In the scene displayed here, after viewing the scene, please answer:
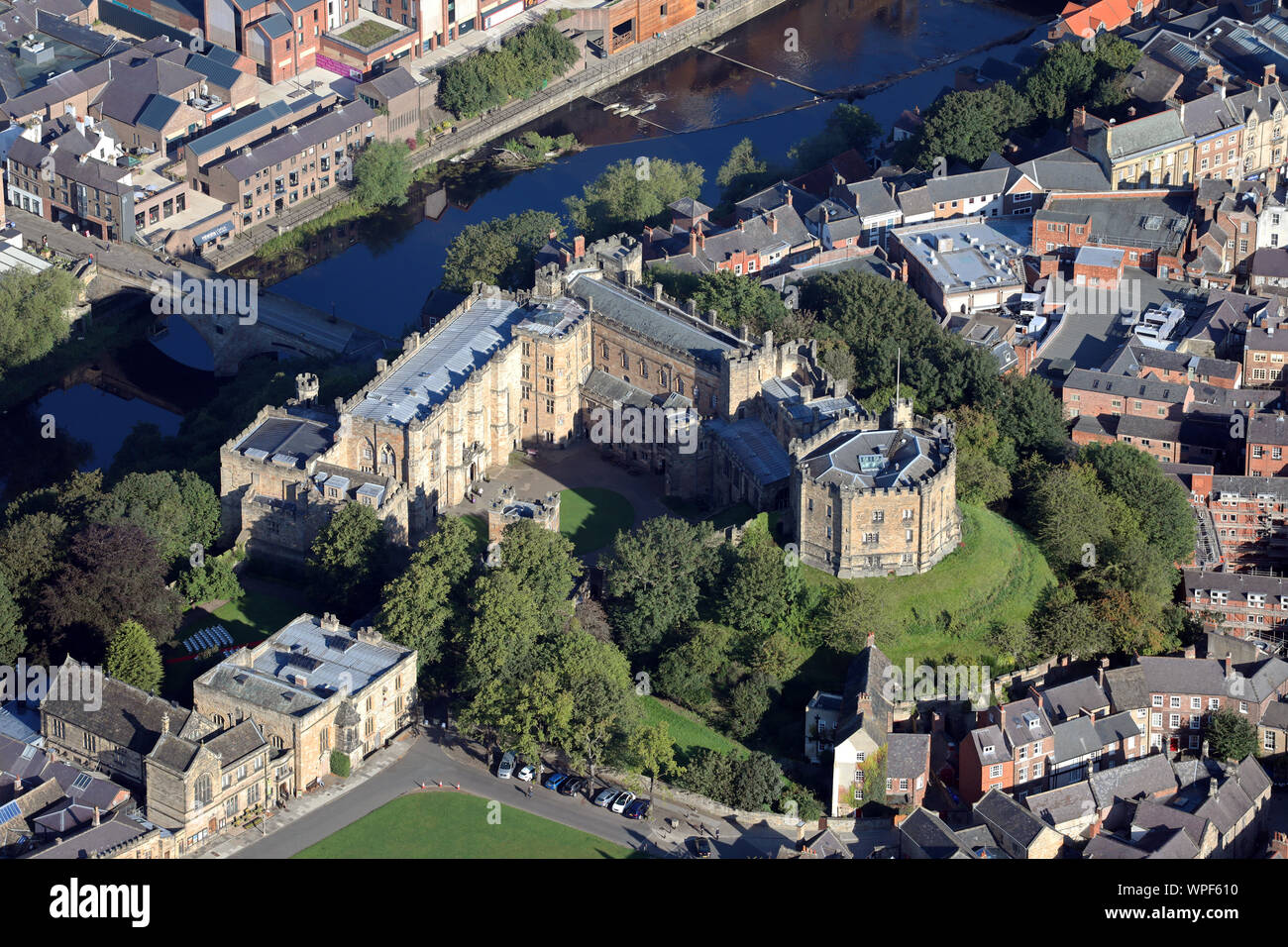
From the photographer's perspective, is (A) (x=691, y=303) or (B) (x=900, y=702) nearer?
(B) (x=900, y=702)

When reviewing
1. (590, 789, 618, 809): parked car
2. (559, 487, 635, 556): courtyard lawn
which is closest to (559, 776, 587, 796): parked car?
(590, 789, 618, 809): parked car

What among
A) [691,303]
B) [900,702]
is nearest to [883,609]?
[900,702]

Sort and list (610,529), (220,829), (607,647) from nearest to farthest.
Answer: (220,829) → (607,647) → (610,529)

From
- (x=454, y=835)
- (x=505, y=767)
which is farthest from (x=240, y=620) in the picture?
(x=454, y=835)

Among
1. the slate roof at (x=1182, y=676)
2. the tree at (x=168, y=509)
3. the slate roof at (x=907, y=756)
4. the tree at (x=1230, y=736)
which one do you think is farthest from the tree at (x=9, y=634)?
the tree at (x=1230, y=736)

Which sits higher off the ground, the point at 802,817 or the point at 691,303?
the point at 691,303

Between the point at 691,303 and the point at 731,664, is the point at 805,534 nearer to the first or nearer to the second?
the point at 731,664
